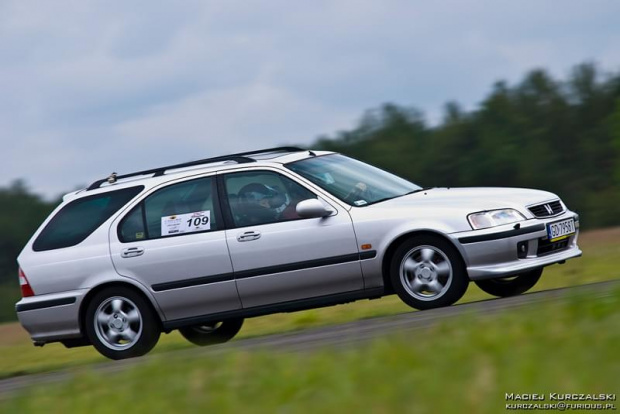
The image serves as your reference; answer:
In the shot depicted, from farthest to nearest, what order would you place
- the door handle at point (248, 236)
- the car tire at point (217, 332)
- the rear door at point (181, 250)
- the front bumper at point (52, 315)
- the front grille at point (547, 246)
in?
the car tire at point (217, 332), the front bumper at point (52, 315), the rear door at point (181, 250), the door handle at point (248, 236), the front grille at point (547, 246)

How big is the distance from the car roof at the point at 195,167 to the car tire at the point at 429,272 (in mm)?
1606

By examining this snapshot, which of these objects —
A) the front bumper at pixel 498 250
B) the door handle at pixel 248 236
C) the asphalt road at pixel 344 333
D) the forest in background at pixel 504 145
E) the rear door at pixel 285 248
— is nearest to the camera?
the asphalt road at pixel 344 333

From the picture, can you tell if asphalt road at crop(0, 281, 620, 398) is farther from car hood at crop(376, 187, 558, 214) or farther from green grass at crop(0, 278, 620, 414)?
green grass at crop(0, 278, 620, 414)

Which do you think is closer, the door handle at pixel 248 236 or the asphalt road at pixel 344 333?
the asphalt road at pixel 344 333

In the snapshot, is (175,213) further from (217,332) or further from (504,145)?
(504,145)

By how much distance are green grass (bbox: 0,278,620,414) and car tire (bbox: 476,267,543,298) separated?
398 centimetres

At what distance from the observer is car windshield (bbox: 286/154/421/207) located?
10.4m

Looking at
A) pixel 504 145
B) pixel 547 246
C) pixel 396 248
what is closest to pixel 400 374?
pixel 396 248

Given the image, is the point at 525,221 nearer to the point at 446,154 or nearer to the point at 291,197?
the point at 291,197

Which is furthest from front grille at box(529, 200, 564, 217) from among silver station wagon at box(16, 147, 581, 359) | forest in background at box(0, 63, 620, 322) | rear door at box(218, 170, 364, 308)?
forest in background at box(0, 63, 620, 322)

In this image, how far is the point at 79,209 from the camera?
36.6ft

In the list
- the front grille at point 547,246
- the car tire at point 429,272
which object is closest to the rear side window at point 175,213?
the car tire at point 429,272

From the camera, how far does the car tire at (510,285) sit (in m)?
11.2

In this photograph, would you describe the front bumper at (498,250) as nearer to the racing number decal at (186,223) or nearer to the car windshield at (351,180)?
the car windshield at (351,180)
